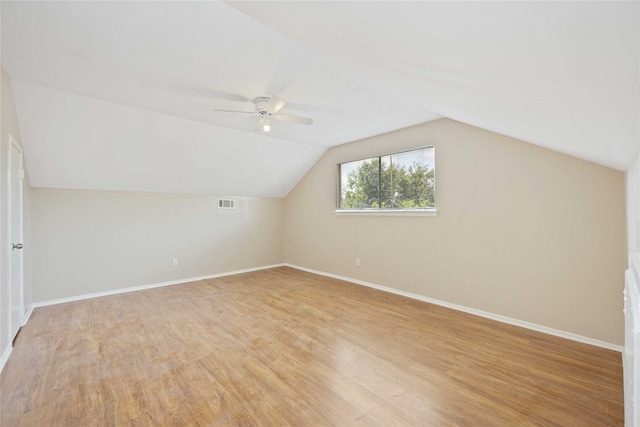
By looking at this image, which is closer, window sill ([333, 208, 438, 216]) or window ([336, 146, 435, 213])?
window sill ([333, 208, 438, 216])

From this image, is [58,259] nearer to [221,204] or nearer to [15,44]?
[221,204]

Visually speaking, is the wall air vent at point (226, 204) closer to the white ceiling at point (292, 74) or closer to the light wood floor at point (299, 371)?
the white ceiling at point (292, 74)

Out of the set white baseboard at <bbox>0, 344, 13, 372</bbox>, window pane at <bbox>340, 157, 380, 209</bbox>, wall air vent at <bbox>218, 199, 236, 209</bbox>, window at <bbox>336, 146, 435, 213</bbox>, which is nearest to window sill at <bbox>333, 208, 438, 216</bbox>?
window at <bbox>336, 146, 435, 213</bbox>

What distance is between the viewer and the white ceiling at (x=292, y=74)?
885 millimetres

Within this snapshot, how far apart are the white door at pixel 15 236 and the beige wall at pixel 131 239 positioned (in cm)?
94

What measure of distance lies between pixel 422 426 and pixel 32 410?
8.21ft

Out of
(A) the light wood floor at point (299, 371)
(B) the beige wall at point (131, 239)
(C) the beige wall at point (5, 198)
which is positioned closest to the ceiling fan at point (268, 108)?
(C) the beige wall at point (5, 198)

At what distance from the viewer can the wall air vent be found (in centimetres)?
557

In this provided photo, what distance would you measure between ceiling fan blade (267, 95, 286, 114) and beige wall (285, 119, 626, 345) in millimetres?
2182

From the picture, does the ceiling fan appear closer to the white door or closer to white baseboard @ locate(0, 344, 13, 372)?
the white door

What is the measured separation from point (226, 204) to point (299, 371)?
163 inches

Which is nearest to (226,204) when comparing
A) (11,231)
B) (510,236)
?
(11,231)

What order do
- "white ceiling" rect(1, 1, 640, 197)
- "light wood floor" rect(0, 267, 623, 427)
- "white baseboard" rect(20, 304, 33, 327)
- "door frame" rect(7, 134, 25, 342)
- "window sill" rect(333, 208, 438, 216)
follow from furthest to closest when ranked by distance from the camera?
1. "window sill" rect(333, 208, 438, 216)
2. "white baseboard" rect(20, 304, 33, 327)
3. "door frame" rect(7, 134, 25, 342)
4. "light wood floor" rect(0, 267, 623, 427)
5. "white ceiling" rect(1, 1, 640, 197)

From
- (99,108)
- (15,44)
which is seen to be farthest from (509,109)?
(99,108)
